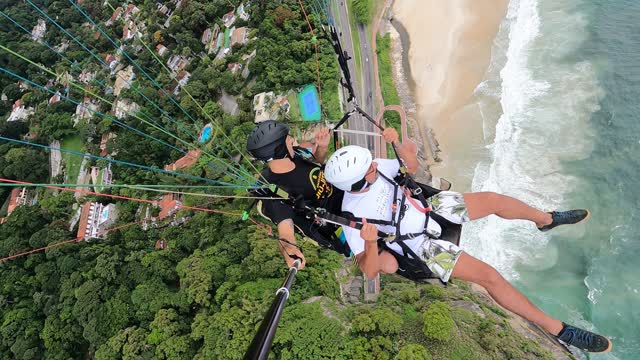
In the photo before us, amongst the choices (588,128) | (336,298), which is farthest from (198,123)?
(588,128)

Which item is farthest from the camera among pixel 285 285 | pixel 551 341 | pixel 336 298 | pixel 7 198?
pixel 7 198

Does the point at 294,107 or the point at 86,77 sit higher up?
the point at 86,77

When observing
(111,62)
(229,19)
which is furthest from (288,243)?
(111,62)

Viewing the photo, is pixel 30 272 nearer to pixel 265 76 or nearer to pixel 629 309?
pixel 265 76

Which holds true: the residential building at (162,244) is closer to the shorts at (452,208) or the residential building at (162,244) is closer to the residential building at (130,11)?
the shorts at (452,208)

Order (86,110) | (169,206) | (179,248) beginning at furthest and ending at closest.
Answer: (86,110) → (169,206) → (179,248)

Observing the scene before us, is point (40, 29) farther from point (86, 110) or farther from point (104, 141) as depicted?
point (104, 141)
